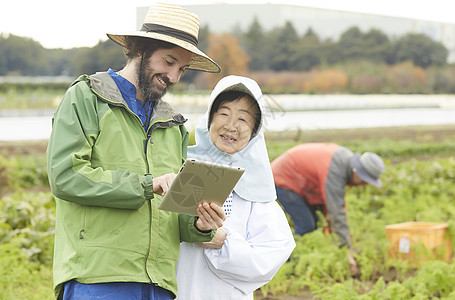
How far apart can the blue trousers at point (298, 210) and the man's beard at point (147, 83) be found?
131 inches

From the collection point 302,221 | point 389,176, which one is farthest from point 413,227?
point 389,176

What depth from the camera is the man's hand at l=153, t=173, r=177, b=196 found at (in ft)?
6.75

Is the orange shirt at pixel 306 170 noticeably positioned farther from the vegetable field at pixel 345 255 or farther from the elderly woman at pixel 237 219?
the elderly woman at pixel 237 219

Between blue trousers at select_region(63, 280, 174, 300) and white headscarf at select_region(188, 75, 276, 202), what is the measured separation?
0.53 metres

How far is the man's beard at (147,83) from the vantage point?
7.24ft

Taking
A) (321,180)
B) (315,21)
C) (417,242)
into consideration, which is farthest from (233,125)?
(315,21)

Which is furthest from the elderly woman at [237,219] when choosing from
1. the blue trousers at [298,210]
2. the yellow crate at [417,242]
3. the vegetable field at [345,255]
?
the yellow crate at [417,242]

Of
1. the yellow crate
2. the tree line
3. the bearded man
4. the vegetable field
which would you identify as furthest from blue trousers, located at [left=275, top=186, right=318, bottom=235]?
the tree line

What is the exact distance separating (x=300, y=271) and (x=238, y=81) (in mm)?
2989

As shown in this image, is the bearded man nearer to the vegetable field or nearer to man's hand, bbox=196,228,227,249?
man's hand, bbox=196,228,227,249

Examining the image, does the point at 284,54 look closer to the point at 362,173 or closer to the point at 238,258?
the point at 362,173

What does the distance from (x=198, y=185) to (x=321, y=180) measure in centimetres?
323

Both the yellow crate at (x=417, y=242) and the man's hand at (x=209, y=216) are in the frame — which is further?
the yellow crate at (x=417, y=242)

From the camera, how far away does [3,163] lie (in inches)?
352
